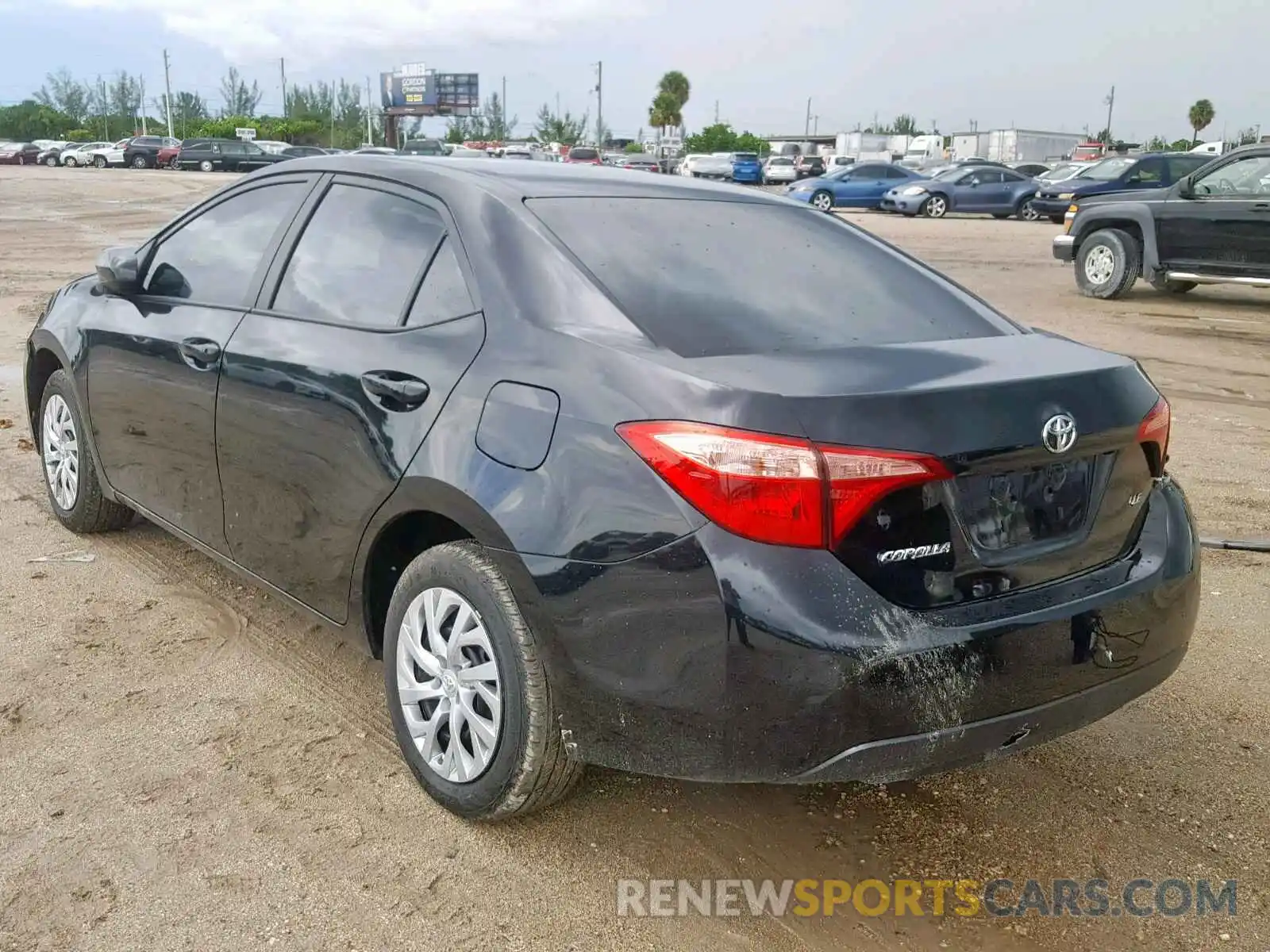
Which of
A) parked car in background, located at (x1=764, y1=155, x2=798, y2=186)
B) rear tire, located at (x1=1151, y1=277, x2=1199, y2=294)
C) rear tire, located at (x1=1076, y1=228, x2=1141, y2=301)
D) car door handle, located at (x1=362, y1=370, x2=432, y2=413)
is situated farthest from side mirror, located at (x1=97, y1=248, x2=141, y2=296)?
parked car in background, located at (x1=764, y1=155, x2=798, y2=186)

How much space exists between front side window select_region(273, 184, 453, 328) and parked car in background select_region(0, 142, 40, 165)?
69.0 m

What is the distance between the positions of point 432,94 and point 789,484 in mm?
99256

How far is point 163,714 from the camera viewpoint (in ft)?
11.3

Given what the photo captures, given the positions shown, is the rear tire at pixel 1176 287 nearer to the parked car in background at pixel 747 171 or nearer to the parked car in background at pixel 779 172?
the parked car in background at pixel 747 171

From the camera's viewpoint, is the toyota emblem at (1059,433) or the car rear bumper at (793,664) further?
the toyota emblem at (1059,433)

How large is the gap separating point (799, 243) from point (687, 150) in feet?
311

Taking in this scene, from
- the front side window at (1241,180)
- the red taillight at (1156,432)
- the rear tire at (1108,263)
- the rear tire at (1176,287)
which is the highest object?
the front side window at (1241,180)

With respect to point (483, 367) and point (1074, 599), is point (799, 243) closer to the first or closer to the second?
point (483, 367)

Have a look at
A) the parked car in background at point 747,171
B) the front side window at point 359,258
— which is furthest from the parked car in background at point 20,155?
the front side window at point 359,258

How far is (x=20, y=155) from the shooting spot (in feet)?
205

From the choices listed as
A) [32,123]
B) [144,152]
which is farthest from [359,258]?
[32,123]

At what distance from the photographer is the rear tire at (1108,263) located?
13.9 metres

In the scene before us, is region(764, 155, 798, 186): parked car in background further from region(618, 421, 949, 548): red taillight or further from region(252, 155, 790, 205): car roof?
region(618, 421, 949, 548): red taillight

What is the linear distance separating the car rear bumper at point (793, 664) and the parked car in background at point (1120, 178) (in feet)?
46.6
